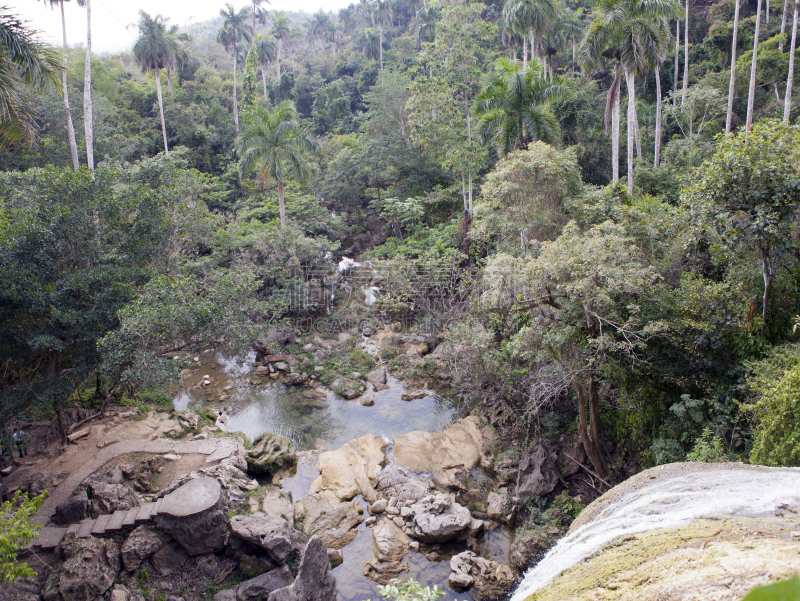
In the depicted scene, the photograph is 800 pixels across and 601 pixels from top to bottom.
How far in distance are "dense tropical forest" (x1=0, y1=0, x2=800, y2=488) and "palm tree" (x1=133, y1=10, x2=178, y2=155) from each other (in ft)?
0.43

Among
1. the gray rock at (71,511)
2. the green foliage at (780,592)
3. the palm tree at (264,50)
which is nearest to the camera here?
the green foliage at (780,592)

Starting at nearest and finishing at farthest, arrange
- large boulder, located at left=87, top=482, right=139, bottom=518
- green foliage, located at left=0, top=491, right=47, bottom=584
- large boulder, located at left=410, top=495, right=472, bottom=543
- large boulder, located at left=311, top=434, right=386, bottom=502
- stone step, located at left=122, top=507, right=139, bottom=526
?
green foliage, located at left=0, top=491, right=47, bottom=584
stone step, located at left=122, top=507, right=139, bottom=526
large boulder, located at left=87, top=482, right=139, bottom=518
large boulder, located at left=410, top=495, right=472, bottom=543
large boulder, located at left=311, top=434, right=386, bottom=502

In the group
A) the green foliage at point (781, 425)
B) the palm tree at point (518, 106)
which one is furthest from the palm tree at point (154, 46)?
the green foliage at point (781, 425)

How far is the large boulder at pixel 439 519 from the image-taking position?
32.4ft

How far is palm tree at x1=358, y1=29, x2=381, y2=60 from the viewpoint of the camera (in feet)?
159

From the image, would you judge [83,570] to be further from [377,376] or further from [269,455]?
[377,376]

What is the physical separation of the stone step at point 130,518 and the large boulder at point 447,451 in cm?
638

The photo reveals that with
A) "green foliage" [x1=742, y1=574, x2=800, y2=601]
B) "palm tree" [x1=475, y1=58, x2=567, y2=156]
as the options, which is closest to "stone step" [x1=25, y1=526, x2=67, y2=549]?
"green foliage" [x1=742, y1=574, x2=800, y2=601]

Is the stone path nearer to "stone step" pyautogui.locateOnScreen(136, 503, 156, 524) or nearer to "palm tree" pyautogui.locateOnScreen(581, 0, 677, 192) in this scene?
"stone step" pyautogui.locateOnScreen(136, 503, 156, 524)

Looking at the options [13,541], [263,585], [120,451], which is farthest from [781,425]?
[120,451]

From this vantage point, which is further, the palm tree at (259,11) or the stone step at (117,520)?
the palm tree at (259,11)

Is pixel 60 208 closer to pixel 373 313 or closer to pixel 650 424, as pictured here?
pixel 650 424

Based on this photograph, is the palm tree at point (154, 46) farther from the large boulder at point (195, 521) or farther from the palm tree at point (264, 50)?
the large boulder at point (195, 521)

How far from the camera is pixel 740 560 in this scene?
92.7 inches
